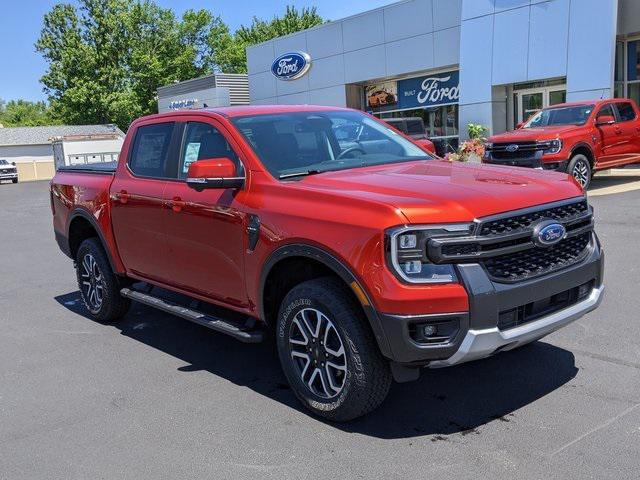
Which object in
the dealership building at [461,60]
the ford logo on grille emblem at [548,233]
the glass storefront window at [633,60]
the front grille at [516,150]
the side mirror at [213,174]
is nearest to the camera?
the ford logo on grille emblem at [548,233]

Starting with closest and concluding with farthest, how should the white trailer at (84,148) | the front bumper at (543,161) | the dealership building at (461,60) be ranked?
the front bumper at (543,161) < the dealership building at (461,60) < the white trailer at (84,148)

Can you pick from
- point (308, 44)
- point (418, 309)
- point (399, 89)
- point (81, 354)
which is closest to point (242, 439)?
point (418, 309)

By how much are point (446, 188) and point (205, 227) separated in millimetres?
1771

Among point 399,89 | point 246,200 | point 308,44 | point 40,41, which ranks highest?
point 40,41

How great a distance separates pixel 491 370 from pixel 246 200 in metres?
2.06

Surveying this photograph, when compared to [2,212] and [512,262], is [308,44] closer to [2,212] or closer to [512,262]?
[2,212]

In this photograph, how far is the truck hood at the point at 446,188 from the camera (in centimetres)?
338

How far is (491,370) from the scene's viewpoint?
179 inches

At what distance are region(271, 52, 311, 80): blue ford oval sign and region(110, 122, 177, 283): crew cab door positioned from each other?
78.6 feet

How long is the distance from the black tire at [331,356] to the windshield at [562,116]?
11548 millimetres

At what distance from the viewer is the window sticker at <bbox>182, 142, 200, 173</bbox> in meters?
4.98

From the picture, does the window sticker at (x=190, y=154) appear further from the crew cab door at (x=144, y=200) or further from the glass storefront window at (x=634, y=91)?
the glass storefront window at (x=634, y=91)

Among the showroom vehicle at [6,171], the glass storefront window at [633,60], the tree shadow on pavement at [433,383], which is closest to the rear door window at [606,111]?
the glass storefront window at [633,60]

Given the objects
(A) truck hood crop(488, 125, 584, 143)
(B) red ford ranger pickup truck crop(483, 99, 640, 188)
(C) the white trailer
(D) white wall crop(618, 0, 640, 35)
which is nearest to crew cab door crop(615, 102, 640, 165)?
(B) red ford ranger pickup truck crop(483, 99, 640, 188)
